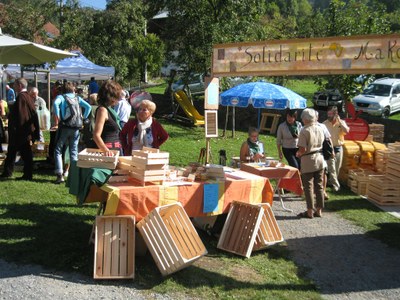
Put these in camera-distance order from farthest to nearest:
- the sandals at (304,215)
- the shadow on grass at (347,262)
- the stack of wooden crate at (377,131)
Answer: the stack of wooden crate at (377,131) < the sandals at (304,215) < the shadow on grass at (347,262)

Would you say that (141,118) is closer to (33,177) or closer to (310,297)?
(310,297)

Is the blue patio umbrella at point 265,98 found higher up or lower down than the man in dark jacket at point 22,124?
higher up

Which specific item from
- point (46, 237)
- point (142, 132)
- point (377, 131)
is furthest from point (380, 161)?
point (46, 237)

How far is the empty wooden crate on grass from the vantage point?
563cm

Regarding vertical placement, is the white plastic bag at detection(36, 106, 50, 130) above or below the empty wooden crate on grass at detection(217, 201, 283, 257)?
above

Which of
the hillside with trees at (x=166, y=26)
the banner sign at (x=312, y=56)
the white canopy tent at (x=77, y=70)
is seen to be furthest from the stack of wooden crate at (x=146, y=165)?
the white canopy tent at (x=77, y=70)

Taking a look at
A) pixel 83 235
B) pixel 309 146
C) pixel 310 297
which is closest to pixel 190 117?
pixel 309 146

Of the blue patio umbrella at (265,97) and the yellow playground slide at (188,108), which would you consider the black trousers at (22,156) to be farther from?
the yellow playground slide at (188,108)

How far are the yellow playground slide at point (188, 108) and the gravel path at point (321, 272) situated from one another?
10.7m

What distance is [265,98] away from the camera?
1184 centimetres

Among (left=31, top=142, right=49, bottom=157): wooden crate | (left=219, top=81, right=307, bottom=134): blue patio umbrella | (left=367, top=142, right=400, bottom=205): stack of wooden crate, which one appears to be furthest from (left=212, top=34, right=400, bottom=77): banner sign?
(left=219, top=81, right=307, bottom=134): blue patio umbrella

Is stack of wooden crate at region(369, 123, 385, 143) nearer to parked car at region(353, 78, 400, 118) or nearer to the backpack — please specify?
the backpack

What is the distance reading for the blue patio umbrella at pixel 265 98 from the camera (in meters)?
11.7

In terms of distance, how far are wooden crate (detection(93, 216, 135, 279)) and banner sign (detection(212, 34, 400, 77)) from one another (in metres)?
2.92
